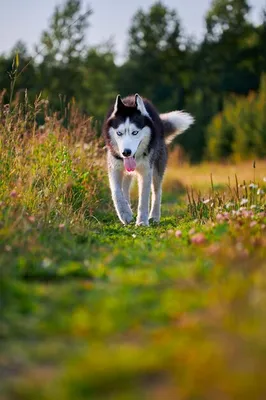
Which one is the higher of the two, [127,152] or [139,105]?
[139,105]

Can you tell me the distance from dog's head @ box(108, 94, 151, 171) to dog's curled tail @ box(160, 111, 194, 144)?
3.44ft

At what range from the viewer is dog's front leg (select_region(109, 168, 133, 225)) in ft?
28.3

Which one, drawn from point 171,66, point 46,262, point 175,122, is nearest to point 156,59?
point 171,66

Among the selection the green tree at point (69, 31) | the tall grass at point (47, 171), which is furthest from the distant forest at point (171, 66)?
the tall grass at point (47, 171)

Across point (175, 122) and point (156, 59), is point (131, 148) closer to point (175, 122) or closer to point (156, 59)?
point (175, 122)

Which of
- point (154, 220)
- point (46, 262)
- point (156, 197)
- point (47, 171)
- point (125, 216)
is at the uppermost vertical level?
point (47, 171)

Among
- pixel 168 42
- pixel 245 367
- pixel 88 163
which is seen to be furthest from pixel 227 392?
pixel 168 42

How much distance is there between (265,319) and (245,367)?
1.60ft

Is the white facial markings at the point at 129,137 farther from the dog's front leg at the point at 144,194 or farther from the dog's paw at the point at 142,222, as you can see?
the dog's paw at the point at 142,222

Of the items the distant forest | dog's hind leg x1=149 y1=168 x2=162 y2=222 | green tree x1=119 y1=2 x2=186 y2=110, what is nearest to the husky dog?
dog's hind leg x1=149 y1=168 x2=162 y2=222

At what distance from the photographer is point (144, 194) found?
8.80 m

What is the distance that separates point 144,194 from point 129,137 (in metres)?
0.77

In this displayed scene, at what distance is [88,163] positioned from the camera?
10242 millimetres

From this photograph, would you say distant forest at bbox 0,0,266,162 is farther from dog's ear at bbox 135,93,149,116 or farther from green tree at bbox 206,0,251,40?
dog's ear at bbox 135,93,149,116
